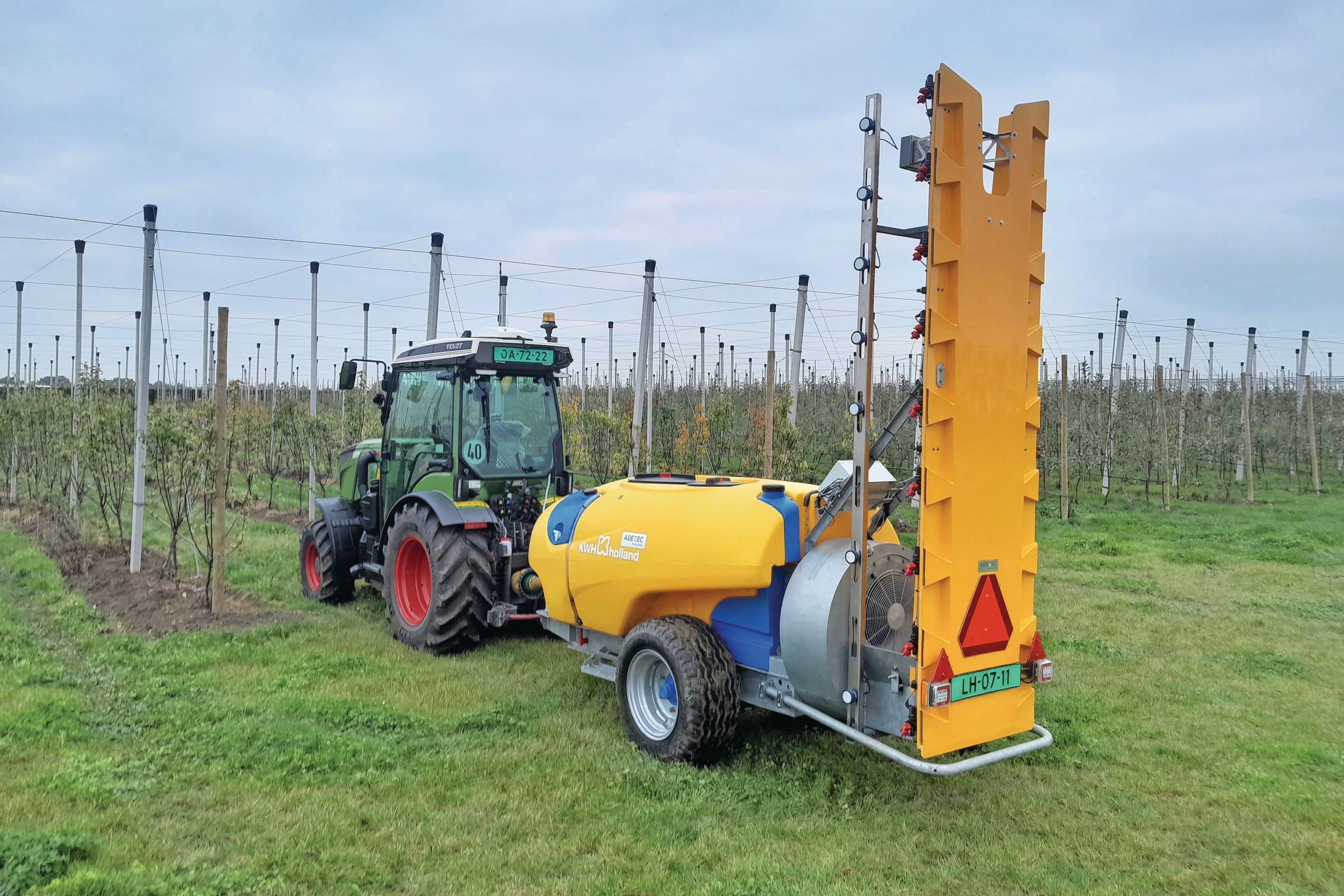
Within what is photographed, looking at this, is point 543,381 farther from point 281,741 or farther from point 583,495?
point 281,741

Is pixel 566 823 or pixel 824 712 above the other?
pixel 824 712

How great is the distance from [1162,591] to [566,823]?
8.25 meters

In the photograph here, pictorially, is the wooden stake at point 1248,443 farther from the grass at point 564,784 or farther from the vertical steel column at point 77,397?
the vertical steel column at point 77,397

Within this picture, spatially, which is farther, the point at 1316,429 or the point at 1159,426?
the point at 1316,429

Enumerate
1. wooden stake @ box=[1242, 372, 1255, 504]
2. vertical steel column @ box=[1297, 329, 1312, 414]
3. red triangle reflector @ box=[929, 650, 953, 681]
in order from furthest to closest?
vertical steel column @ box=[1297, 329, 1312, 414], wooden stake @ box=[1242, 372, 1255, 504], red triangle reflector @ box=[929, 650, 953, 681]

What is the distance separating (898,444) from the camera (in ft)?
57.5

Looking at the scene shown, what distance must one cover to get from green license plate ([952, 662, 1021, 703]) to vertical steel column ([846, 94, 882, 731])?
1.38 ft

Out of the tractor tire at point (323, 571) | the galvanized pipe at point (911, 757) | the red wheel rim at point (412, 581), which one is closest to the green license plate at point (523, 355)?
the red wheel rim at point (412, 581)

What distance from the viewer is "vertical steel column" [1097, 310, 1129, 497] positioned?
1822cm

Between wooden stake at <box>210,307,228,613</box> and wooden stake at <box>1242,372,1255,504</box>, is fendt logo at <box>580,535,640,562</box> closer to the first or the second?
wooden stake at <box>210,307,228,613</box>

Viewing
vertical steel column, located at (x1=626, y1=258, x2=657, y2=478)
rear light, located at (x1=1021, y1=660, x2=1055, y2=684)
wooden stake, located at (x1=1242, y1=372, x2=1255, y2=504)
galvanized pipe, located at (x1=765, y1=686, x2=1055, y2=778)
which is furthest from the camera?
wooden stake, located at (x1=1242, y1=372, x2=1255, y2=504)

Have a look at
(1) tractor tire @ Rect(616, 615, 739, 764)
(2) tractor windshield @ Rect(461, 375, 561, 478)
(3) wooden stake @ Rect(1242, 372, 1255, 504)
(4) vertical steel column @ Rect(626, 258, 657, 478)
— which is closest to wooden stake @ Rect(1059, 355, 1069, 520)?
(3) wooden stake @ Rect(1242, 372, 1255, 504)

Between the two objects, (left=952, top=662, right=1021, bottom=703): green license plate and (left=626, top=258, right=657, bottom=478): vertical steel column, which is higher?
(left=626, top=258, right=657, bottom=478): vertical steel column

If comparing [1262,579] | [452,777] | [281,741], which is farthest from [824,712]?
[1262,579]
